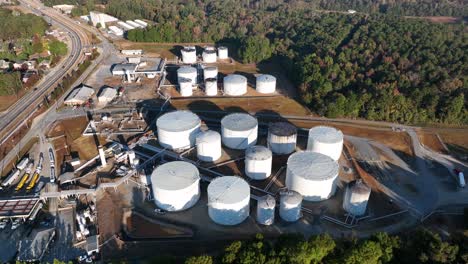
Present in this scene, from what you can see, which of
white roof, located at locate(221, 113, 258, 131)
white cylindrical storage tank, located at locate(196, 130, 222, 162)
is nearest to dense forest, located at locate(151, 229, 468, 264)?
white cylindrical storage tank, located at locate(196, 130, 222, 162)

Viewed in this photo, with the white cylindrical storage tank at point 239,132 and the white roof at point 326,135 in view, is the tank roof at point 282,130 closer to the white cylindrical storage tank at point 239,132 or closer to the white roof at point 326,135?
the white cylindrical storage tank at point 239,132

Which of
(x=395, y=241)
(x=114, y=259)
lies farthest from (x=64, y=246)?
(x=395, y=241)

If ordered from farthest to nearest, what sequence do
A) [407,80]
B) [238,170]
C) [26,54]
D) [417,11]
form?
[417,11], [26,54], [407,80], [238,170]

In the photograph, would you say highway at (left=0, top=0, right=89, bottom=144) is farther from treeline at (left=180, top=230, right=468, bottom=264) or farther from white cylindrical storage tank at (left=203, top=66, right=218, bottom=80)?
treeline at (left=180, top=230, right=468, bottom=264)

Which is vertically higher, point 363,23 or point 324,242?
point 363,23

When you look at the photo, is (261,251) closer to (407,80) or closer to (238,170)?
(238,170)

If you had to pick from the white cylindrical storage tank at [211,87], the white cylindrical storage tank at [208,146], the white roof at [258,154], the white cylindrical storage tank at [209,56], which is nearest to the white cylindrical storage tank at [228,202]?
the white roof at [258,154]

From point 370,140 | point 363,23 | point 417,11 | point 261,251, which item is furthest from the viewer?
point 417,11
